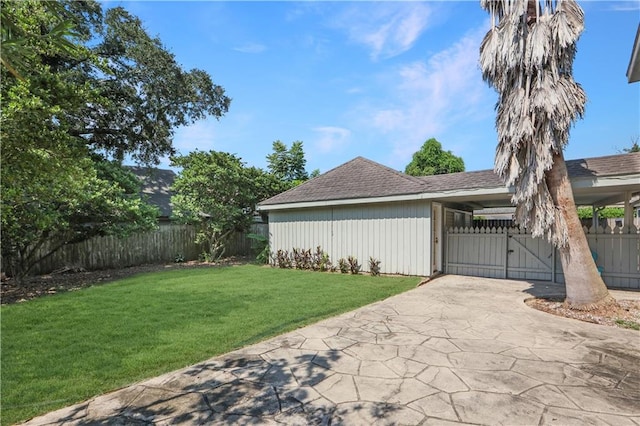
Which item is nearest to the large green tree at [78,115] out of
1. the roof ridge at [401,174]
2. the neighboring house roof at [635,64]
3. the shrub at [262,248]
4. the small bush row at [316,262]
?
the shrub at [262,248]

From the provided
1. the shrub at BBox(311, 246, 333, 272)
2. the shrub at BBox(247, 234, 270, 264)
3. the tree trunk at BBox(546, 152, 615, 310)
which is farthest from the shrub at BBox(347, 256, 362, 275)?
the tree trunk at BBox(546, 152, 615, 310)

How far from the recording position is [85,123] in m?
13.2

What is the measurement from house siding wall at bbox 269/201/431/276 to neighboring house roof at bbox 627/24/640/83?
5.40m

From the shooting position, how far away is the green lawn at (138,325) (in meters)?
3.25

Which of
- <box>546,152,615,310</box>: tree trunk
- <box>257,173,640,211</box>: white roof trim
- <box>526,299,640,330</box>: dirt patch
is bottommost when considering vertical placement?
<box>526,299,640,330</box>: dirt patch

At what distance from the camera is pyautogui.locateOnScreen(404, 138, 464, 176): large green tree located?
2805 cm

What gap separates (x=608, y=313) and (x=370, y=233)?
19.9 feet

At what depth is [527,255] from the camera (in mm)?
9000

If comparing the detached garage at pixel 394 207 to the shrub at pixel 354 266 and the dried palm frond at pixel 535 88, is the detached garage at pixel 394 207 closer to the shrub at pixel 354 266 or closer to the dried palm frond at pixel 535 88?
the shrub at pixel 354 266

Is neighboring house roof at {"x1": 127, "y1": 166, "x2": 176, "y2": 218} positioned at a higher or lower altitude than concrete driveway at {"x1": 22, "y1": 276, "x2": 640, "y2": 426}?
higher

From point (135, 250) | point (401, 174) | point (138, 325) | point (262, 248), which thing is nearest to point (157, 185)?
point (135, 250)

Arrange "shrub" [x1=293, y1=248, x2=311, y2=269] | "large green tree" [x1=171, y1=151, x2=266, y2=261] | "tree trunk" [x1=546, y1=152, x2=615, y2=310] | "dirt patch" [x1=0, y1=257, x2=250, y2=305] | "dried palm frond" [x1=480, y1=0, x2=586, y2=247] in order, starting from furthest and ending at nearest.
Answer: "large green tree" [x1=171, y1=151, x2=266, y2=261] < "shrub" [x1=293, y1=248, x2=311, y2=269] < "dirt patch" [x1=0, y1=257, x2=250, y2=305] < "tree trunk" [x1=546, y1=152, x2=615, y2=310] < "dried palm frond" [x1=480, y1=0, x2=586, y2=247]

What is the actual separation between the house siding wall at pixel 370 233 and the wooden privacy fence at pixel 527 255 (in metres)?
1.42

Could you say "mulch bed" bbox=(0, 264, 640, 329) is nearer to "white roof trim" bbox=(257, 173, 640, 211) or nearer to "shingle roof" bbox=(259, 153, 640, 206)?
"white roof trim" bbox=(257, 173, 640, 211)
